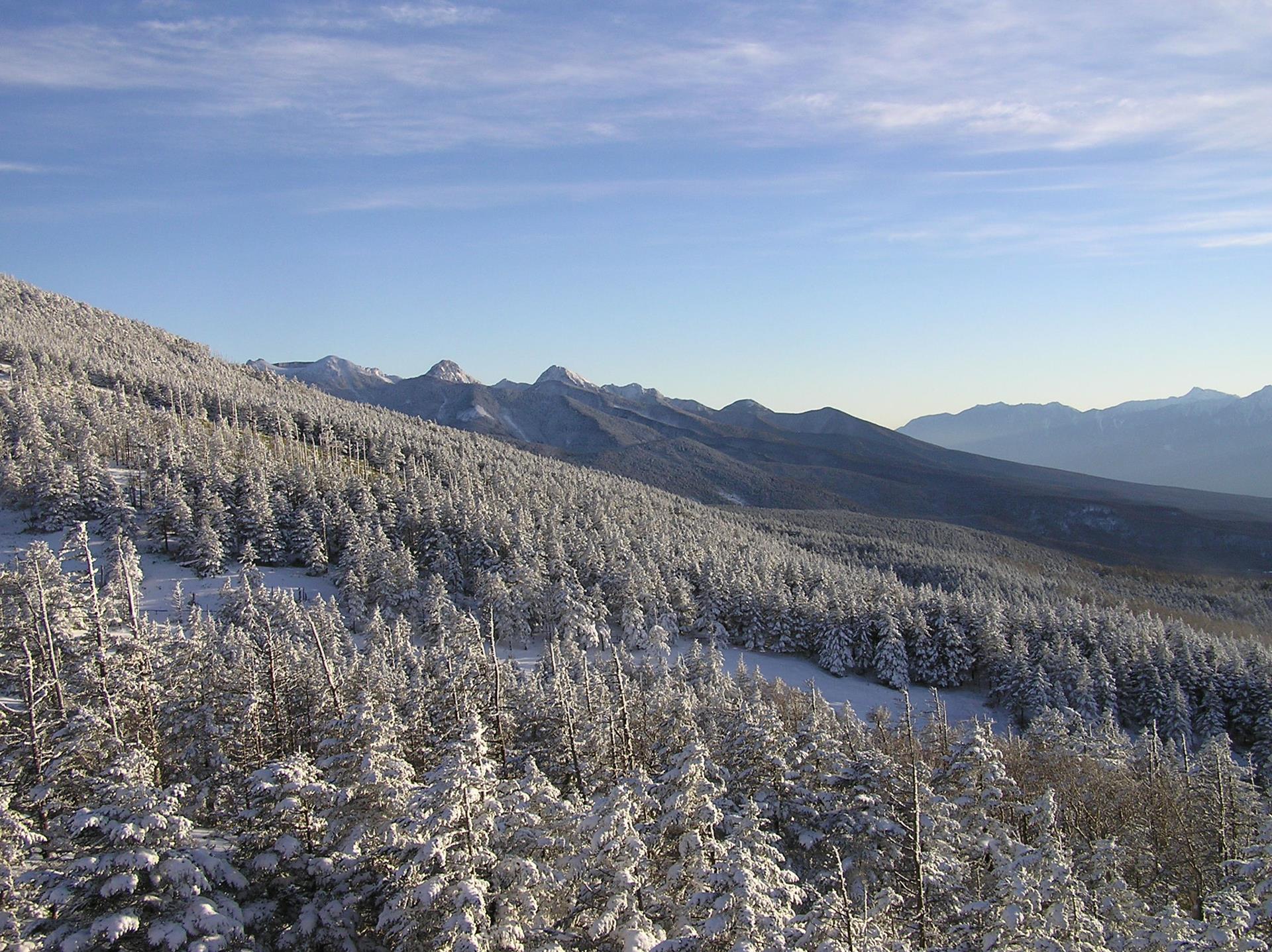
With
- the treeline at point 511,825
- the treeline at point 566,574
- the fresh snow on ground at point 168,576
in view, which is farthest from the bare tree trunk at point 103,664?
the fresh snow on ground at point 168,576

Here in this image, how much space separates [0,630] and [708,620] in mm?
73846

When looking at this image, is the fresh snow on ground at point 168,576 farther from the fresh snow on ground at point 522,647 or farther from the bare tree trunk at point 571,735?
the bare tree trunk at point 571,735

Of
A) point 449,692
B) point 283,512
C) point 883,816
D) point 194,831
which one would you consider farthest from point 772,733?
point 283,512

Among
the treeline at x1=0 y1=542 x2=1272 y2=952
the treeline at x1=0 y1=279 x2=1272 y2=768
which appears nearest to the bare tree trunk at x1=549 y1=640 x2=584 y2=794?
the treeline at x1=0 y1=542 x2=1272 y2=952

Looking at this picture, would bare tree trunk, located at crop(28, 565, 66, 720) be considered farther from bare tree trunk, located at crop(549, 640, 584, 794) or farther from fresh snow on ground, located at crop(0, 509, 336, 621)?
fresh snow on ground, located at crop(0, 509, 336, 621)

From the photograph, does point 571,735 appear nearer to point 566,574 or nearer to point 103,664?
point 103,664

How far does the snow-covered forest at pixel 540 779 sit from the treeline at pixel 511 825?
113 mm

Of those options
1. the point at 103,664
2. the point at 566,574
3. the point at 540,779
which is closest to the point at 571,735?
the point at 540,779

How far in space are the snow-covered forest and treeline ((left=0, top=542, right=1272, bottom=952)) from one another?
0.11 metres

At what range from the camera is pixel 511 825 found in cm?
1916

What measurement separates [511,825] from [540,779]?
3491mm

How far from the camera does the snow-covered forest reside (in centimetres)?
1634

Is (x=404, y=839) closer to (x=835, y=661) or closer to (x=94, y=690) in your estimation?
(x=94, y=690)

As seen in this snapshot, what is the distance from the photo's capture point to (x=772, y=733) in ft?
108
